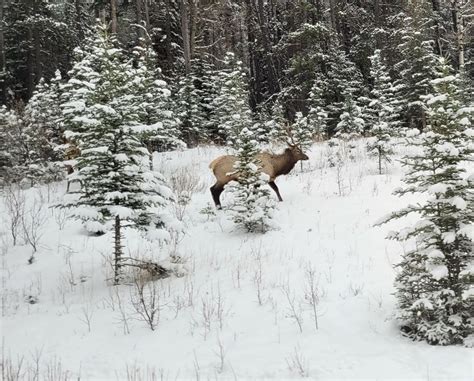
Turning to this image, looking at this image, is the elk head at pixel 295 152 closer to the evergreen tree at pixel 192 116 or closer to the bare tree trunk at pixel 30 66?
the evergreen tree at pixel 192 116

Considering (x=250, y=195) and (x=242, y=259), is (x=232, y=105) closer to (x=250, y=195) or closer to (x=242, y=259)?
(x=250, y=195)

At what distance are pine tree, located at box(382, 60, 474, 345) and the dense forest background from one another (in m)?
11.9

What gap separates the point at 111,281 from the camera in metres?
6.95

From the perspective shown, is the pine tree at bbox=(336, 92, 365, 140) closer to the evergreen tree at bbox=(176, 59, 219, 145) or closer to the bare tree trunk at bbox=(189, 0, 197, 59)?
the evergreen tree at bbox=(176, 59, 219, 145)

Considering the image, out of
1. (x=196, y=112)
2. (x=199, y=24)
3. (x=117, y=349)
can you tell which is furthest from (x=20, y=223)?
(x=199, y=24)

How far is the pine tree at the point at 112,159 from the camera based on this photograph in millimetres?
6410

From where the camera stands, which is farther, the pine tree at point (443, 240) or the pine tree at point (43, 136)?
the pine tree at point (43, 136)

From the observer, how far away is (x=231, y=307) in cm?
576

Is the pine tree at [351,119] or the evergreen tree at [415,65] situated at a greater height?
the evergreen tree at [415,65]

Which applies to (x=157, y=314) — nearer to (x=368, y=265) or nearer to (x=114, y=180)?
(x=114, y=180)

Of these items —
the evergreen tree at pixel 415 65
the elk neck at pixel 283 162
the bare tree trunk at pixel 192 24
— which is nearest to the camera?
the elk neck at pixel 283 162

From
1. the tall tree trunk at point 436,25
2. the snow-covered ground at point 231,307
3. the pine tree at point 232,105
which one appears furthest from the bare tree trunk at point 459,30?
the snow-covered ground at point 231,307

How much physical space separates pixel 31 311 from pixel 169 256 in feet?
7.13

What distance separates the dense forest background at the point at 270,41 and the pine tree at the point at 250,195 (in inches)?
381
